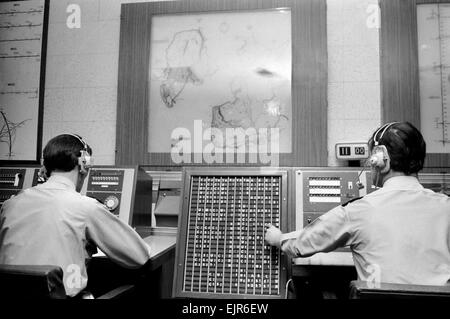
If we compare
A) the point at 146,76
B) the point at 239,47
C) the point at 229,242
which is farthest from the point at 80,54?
the point at 229,242

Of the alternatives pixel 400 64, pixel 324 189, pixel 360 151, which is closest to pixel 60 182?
pixel 324 189

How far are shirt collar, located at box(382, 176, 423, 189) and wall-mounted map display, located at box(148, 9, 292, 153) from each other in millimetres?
895

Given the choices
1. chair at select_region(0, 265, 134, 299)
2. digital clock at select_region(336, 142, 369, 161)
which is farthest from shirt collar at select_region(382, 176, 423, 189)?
chair at select_region(0, 265, 134, 299)

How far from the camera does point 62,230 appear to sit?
116cm

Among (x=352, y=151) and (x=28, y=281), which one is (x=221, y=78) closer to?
(x=352, y=151)

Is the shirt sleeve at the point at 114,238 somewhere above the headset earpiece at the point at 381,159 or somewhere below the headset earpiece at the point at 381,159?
below

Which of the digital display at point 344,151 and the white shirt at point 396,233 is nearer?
the white shirt at point 396,233

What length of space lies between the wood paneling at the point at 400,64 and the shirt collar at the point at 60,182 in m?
1.70

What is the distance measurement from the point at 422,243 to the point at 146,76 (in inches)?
69.9

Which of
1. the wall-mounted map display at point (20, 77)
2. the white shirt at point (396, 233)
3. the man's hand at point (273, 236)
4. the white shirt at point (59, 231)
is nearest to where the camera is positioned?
the white shirt at point (396, 233)

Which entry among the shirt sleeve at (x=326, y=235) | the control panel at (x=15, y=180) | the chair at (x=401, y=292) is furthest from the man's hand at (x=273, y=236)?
the control panel at (x=15, y=180)

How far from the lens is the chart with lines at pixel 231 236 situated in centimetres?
146

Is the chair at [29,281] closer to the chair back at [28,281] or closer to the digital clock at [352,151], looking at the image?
the chair back at [28,281]

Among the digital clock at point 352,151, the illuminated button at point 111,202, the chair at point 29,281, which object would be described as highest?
the digital clock at point 352,151
